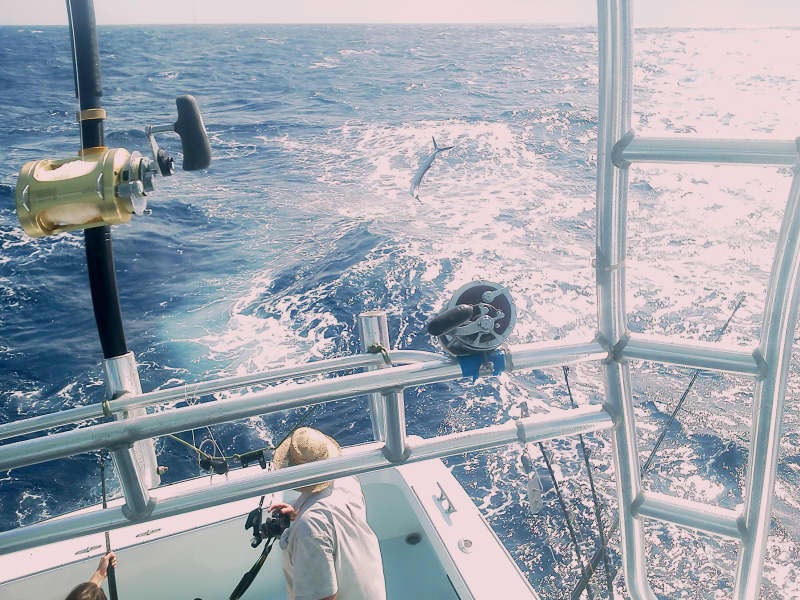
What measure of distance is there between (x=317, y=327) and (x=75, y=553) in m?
5.18

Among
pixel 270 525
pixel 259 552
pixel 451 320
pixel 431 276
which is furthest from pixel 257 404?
pixel 431 276

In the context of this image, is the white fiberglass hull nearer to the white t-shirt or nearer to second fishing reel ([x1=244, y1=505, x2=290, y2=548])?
second fishing reel ([x1=244, y1=505, x2=290, y2=548])

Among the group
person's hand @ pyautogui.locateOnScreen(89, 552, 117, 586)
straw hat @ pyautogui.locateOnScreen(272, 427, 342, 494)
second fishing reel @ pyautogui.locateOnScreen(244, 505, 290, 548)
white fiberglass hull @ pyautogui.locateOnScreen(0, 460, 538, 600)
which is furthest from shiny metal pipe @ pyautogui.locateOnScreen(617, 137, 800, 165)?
person's hand @ pyautogui.locateOnScreen(89, 552, 117, 586)

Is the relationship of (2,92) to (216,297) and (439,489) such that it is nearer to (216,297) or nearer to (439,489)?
(216,297)

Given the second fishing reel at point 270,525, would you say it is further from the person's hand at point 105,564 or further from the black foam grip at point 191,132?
the black foam grip at point 191,132

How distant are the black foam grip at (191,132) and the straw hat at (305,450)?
0.87 m

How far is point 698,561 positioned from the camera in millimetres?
4582

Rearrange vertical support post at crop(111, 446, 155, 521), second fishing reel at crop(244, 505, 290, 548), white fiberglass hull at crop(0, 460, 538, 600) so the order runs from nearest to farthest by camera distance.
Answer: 1. vertical support post at crop(111, 446, 155, 521)
2. second fishing reel at crop(244, 505, 290, 548)
3. white fiberglass hull at crop(0, 460, 538, 600)

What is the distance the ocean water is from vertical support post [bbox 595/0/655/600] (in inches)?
5.6

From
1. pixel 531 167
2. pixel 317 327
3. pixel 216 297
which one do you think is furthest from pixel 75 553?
pixel 531 167

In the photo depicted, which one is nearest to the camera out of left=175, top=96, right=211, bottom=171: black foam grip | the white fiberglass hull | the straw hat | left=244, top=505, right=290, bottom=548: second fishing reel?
left=175, top=96, right=211, bottom=171: black foam grip

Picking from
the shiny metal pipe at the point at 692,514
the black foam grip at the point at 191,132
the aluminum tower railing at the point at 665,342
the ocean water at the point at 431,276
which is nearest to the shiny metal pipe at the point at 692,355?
the aluminum tower railing at the point at 665,342

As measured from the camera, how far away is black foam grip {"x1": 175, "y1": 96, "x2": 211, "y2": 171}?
135 centimetres

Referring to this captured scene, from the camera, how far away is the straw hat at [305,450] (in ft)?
5.76
